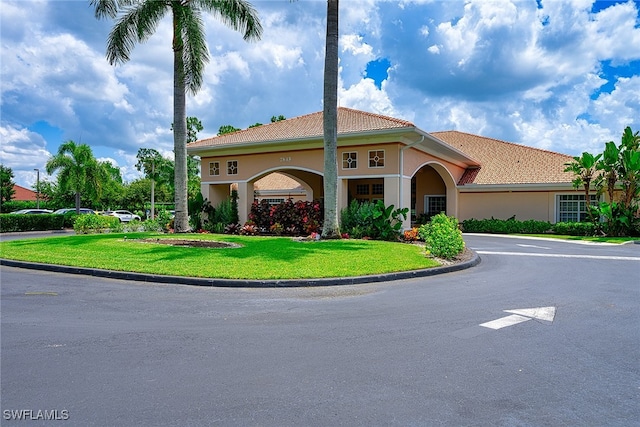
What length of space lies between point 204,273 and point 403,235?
1027 centimetres

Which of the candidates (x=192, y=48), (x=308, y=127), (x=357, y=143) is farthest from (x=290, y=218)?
(x=192, y=48)

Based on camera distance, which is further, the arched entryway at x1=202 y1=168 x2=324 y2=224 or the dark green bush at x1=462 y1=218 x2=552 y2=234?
the dark green bush at x1=462 y1=218 x2=552 y2=234

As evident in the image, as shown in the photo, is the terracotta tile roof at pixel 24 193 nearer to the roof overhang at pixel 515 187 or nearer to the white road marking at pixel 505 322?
the roof overhang at pixel 515 187

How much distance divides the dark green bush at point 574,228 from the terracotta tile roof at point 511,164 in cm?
259

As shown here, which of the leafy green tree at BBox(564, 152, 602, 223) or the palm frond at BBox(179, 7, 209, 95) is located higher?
the palm frond at BBox(179, 7, 209, 95)

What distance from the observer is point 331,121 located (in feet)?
53.7

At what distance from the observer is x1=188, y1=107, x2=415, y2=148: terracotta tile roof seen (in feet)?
61.2

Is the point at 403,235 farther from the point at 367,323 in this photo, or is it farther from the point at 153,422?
the point at 153,422

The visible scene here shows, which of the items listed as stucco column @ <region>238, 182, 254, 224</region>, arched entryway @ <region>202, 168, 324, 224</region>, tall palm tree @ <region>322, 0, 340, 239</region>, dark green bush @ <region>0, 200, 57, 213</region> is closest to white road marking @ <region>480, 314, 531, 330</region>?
tall palm tree @ <region>322, 0, 340, 239</region>

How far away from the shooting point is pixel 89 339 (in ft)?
16.8

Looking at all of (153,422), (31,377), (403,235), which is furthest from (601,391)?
(403,235)

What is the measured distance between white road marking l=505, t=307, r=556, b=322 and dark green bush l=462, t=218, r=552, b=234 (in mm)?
19424

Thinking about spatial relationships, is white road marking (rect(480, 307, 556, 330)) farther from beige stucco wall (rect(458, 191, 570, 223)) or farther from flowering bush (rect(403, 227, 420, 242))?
beige stucco wall (rect(458, 191, 570, 223))

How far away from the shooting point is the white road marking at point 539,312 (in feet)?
20.6
